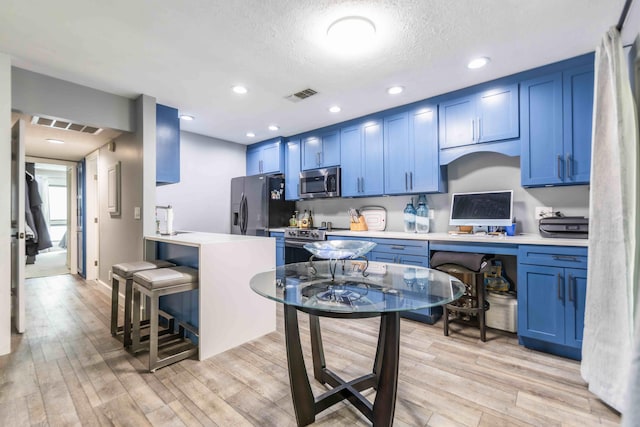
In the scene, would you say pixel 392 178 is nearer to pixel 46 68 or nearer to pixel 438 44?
pixel 438 44

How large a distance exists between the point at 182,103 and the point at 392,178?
2.65m

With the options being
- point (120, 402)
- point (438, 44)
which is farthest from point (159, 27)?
point (120, 402)

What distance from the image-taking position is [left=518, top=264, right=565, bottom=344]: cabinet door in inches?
88.9

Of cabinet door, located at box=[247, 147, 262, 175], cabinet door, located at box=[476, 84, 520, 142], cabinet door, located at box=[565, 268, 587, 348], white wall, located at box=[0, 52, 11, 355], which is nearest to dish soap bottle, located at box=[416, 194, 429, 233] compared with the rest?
cabinet door, located at box=[476, 84, 520, 142]

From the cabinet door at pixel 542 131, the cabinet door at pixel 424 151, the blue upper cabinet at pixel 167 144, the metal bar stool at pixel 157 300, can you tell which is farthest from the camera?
the blue upper cabinet at pixel 167 144

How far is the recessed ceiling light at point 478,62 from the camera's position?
97.6 inches

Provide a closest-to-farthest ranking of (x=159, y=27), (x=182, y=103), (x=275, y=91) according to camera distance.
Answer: (x=159, y=27) < (x=275, y=91) < (x=182, y=103)

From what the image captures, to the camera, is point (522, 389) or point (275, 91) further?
point (275, 91)

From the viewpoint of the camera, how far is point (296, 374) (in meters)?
1.49

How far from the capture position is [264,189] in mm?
4535

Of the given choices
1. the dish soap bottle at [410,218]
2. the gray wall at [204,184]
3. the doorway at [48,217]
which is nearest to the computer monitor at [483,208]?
the dish soap bottle at [410,218]

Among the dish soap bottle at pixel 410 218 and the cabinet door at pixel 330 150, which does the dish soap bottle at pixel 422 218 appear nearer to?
the dish soap bottle at pixel 410 218

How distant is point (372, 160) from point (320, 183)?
87 cm

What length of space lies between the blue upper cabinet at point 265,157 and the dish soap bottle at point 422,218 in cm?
238
